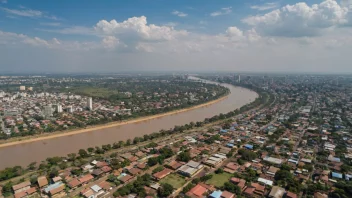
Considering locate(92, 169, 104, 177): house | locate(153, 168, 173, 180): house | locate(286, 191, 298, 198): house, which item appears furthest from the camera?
locate(92, 169, 104, 177): house

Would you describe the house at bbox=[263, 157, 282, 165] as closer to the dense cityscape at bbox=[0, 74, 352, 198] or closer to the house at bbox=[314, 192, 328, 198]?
the dense cityscape at bbox=[0, 74, 352, 198]

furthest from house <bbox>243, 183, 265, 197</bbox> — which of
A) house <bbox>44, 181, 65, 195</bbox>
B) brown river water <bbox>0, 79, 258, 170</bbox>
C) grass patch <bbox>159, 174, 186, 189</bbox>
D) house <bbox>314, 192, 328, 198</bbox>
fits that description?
brown river water <bbox>0, 79, 258, 170</bbox>

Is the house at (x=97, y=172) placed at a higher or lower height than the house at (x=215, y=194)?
higher

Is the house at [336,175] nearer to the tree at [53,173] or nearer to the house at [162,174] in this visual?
A: the house at [162,174]

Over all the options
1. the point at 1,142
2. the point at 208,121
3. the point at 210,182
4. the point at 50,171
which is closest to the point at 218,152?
the point at 210,182

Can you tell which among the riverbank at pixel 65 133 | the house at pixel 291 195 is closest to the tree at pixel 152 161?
the house at pixel 291 195

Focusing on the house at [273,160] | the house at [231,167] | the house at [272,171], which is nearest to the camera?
the house at [272,171]
